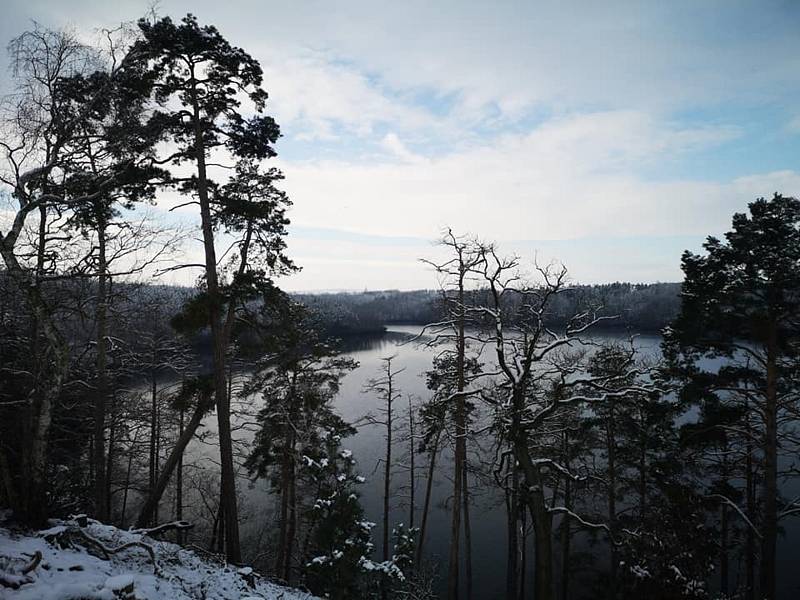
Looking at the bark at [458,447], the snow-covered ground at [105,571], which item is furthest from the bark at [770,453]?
the snow-covered ground at [105,571]

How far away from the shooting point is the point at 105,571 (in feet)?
17.4

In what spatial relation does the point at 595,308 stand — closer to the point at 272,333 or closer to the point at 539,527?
the point at 539,527

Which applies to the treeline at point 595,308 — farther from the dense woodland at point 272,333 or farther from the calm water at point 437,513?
the calm water at point 437,513

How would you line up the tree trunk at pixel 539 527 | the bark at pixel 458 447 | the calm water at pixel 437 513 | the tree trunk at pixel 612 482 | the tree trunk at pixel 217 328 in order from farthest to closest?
the calm water at pixel 437 513
the tree trunk at pixel 612 482
the bark at pixel 458 447
the tree trunk at pixel 217 328
the tree trunk at pixel 539 527

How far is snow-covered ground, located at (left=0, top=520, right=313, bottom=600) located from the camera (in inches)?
170

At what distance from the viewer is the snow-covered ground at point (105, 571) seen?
4316 mm

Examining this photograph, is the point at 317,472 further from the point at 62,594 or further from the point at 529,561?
the point at 529,561

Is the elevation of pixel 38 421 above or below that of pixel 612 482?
above

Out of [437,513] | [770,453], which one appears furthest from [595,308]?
[437,513]

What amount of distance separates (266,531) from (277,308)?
46.6ft

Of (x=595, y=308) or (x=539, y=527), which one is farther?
(x=595, y=308)

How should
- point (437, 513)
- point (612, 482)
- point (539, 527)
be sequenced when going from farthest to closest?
point (437, 513) → point (612, 482) → point (539, 527)

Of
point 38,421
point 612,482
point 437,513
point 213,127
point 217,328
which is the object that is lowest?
point 437,513

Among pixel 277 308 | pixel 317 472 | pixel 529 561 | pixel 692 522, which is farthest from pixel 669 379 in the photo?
pixel 529 561
